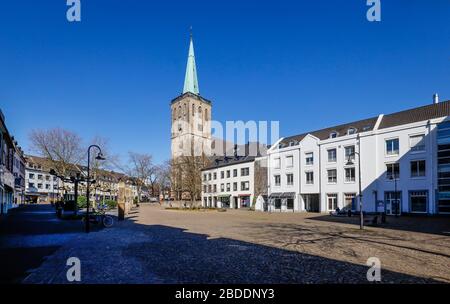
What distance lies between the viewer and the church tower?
95.0 metres

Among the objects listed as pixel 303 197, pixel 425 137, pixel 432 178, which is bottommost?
pixel 303 197

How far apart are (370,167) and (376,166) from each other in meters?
0.80

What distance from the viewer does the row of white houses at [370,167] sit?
110 feet

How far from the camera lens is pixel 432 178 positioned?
33312 millimetres

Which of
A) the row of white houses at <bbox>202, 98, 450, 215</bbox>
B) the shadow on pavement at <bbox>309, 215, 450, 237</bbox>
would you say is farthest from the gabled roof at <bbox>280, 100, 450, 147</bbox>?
the shadow on pavement at <bbox>309, 215, 450, 237</bbox>

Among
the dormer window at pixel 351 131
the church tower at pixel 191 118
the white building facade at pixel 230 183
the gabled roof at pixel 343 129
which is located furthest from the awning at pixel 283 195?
the church tower at pixel 191 118

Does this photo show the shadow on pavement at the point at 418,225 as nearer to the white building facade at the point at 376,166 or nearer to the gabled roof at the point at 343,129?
the white building facade at the point at 376,166

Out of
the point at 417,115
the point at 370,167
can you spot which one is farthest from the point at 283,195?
the point at 417,115
